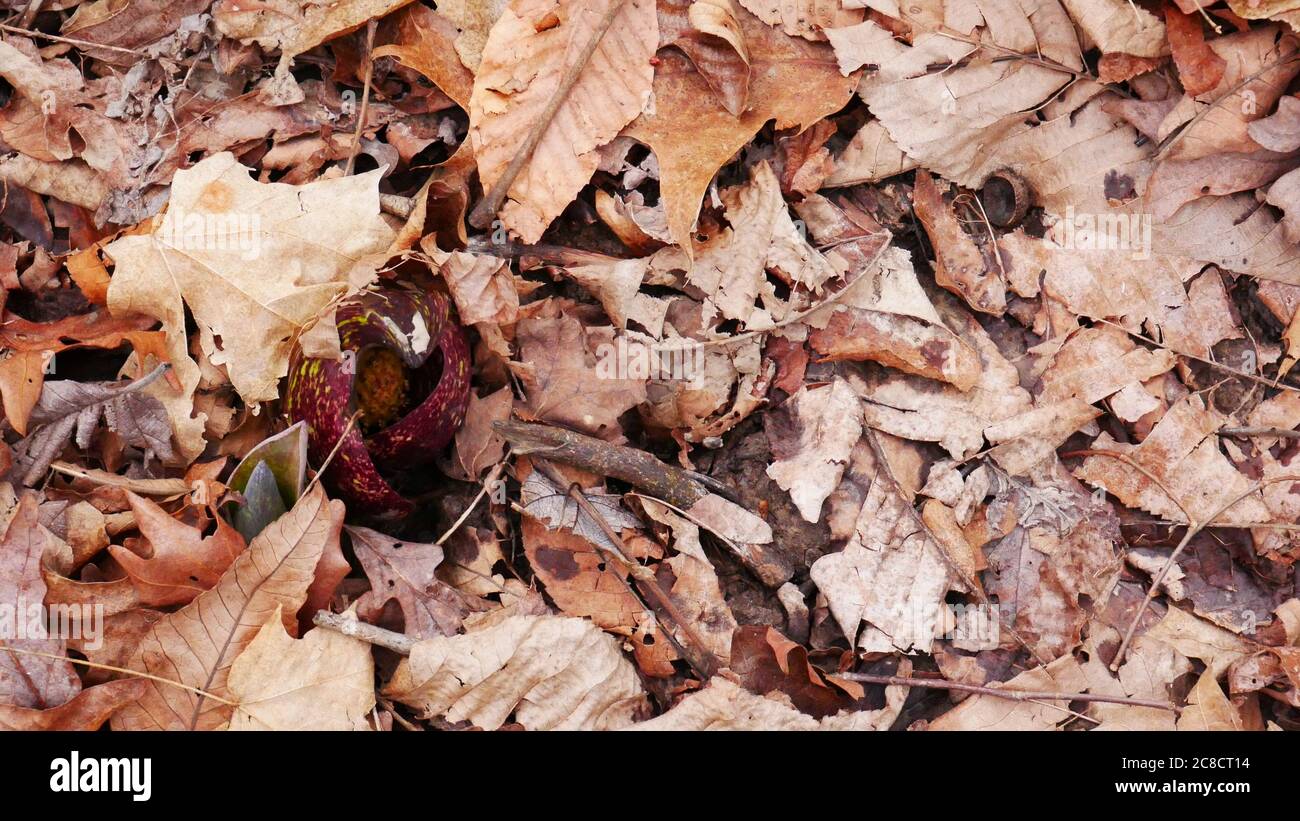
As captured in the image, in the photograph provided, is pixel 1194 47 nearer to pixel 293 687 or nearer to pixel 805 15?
pixel 805 15

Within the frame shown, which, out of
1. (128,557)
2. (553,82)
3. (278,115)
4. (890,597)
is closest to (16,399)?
(128,557)

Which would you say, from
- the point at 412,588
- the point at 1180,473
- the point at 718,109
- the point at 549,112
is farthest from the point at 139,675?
the point at 1180,473

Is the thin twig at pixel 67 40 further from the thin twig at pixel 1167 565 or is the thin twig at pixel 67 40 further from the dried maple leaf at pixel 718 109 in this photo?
the thin twig at pixel 1167 565

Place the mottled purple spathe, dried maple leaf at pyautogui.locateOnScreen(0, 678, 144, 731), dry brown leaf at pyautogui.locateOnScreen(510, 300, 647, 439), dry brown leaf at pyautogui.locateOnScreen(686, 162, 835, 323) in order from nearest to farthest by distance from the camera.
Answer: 1. dried maple leaf at pyautogui.locateOnScreen(0, 678, 144, 731)
2. the mottled purple spathe
3. dry brown leaf at pyautogui.locateOnScreen(510, 300, 647, 439)
4. dry brown leaf at pyautogui.locateOnScreen(686, 162, 835, 323)

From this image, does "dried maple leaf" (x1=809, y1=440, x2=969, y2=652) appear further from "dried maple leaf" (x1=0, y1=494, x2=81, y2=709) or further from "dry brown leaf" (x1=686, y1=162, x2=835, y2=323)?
"dried maple leaf" (x1=0, y1=494, x2=81, y2=709)

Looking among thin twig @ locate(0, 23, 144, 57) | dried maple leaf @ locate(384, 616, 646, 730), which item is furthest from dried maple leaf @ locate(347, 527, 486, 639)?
thin twig @ locate(0, 23, 144, 57)

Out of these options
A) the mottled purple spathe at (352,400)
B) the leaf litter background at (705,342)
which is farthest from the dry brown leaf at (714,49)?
the mottled purple spathe at (352,400)

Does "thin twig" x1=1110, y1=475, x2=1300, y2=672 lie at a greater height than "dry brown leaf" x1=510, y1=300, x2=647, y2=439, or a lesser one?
lesser
